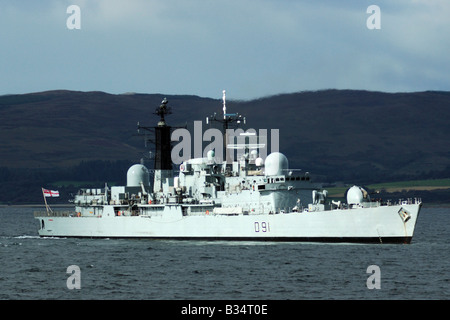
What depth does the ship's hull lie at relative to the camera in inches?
2061

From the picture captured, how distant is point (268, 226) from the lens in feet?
186

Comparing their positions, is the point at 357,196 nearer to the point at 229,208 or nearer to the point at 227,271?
the point at 229,208

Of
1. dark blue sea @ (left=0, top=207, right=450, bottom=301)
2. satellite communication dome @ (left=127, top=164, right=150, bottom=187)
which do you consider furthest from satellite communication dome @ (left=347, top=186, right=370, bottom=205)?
satellite communication dome @ (left=127, top=164, right=150, bottom=187)

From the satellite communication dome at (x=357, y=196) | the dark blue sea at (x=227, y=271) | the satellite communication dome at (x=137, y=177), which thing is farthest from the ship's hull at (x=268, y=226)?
the satellite communication dome at (x=137, y=177)

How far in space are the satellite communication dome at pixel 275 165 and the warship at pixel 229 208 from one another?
75 millimetres

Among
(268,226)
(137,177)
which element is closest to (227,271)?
(268,226)

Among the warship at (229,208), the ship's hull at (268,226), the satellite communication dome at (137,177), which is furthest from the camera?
the satellite communication dome at (137,177)

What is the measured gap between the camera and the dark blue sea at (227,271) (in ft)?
118

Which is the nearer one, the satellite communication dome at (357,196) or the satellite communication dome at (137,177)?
the satellite communication dome at (357,196)

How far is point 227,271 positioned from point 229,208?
16765mm

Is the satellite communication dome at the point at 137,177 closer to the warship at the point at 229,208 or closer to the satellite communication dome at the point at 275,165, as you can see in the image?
the warship at the point at 229,208

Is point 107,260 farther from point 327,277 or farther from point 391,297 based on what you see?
point 391,297
